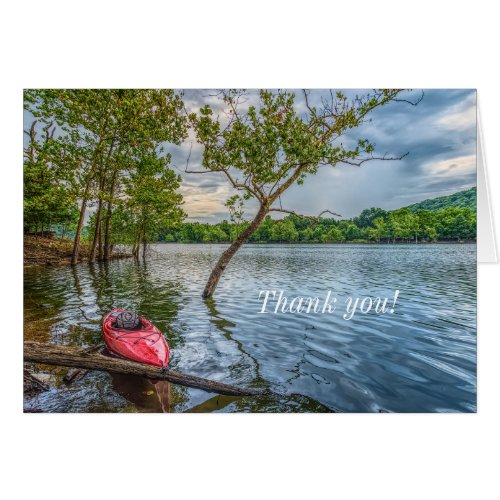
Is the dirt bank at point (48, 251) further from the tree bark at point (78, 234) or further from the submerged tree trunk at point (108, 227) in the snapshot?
the submerged tree trunk at point (108, 227)

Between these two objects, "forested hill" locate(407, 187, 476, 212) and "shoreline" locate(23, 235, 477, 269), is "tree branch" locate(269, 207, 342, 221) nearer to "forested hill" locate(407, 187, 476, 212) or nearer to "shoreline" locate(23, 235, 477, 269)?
"shoreline" locate(23, 235, 477, 269)

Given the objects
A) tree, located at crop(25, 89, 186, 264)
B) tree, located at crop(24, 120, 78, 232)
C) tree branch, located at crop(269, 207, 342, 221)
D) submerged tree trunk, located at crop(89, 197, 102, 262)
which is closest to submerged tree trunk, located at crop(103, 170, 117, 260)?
tree, located at crop(25, 89, 186, 264)

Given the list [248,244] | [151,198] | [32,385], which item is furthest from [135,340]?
[248,244]

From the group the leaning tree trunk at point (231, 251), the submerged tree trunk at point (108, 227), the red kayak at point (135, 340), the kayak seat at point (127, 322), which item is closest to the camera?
the red kayak at point (135, 340)


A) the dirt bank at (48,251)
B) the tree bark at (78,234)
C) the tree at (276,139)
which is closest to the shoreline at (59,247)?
the dirt bank at (48,251)
